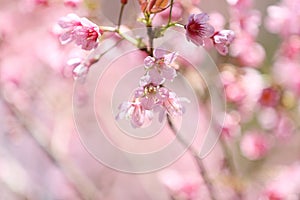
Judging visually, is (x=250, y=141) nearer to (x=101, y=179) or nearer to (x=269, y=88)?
(x=269, y=88)

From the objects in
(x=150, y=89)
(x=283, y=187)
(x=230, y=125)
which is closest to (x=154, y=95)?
(x=150, y=89)

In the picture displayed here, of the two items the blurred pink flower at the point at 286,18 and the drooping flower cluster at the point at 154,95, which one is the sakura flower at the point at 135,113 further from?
the blurred pink flower at the point at 286,18

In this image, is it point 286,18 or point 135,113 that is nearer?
point 135,113

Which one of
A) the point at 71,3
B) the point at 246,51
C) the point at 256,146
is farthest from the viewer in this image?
the point at 256,146

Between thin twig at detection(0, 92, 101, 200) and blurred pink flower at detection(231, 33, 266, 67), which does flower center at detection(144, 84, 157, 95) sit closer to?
blurred pink flower at detection(231, 33, 266, 67)

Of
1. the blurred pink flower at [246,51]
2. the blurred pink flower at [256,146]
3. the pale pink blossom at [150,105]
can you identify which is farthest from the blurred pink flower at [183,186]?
the pale pink blossom at [150,105]

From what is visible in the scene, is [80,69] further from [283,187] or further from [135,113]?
[283,187]

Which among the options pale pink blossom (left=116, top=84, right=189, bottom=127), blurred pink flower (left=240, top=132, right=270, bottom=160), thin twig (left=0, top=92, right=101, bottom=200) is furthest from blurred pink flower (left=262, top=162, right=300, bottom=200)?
pale pink blossom (left=116, top=84, right=189, bottom=127)
